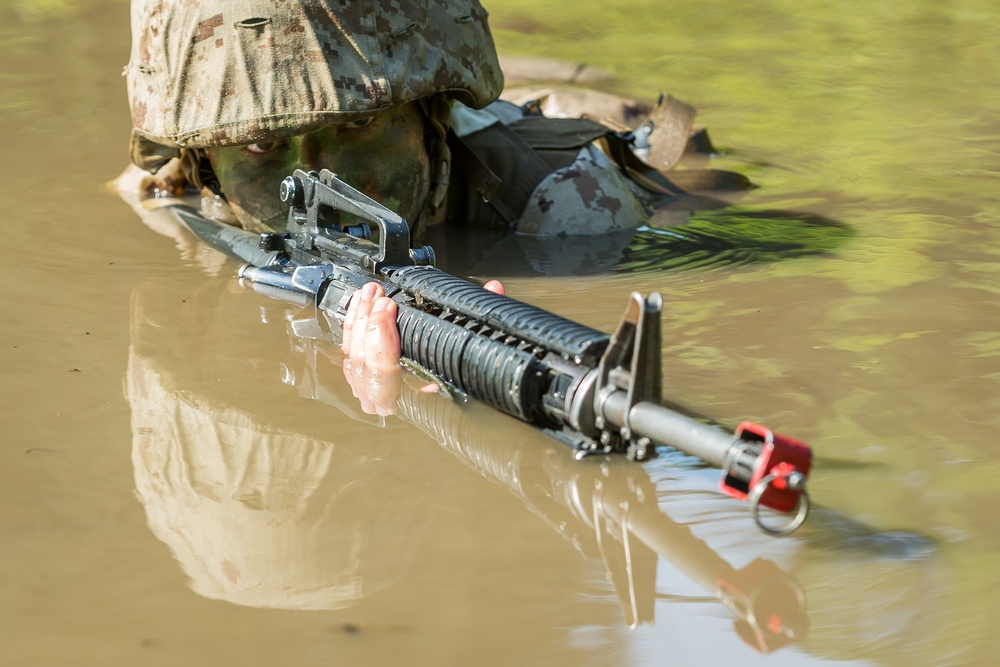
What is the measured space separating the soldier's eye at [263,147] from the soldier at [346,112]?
0.03 feet

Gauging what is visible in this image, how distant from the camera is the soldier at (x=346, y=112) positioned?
405cm

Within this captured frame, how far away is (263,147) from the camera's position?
4.36 m

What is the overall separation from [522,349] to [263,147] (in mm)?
1951

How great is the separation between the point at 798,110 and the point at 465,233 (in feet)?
9.31

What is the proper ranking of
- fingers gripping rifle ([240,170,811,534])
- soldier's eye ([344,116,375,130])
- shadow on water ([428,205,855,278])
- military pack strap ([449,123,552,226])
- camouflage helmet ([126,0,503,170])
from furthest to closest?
military pack strap ([449,123,552,226])
shadow on water ([428,205,855,278])
soldier's eye ([344,116,375,130])
camouflage helmet ([126,0,503,170])
fingers gripping rifle ([240,170,811,534])

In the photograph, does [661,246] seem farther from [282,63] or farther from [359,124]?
[282,63]

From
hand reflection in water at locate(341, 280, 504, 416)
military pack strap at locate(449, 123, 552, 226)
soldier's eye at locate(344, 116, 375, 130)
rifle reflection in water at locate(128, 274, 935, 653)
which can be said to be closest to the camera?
rifle reflection in water at locate(128, 274, 935, 653)

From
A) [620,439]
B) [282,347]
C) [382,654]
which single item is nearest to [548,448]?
[620,439]

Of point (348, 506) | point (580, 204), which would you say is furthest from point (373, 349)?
point (580, 204)

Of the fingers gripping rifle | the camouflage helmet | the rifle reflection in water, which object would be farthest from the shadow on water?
the rifle reflection in water

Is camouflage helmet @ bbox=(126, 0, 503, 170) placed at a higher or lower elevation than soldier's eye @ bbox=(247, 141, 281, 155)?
higher

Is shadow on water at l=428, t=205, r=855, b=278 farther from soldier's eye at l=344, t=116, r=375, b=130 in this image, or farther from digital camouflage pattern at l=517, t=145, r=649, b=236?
soldier's eye at l=344, t=116, r=375, b=130

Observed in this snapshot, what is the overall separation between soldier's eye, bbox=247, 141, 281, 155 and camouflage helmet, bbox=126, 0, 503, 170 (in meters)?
0.21

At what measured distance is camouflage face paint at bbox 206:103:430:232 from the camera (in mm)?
4312
